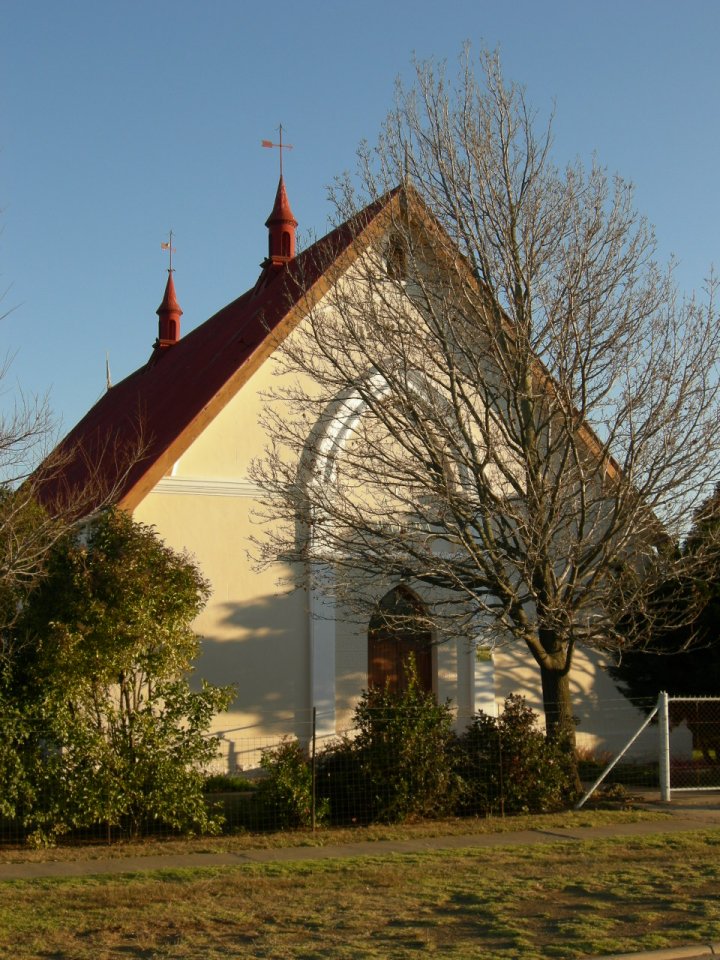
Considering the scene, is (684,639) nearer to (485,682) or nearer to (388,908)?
(485,682)

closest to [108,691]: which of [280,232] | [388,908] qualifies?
[388,908]

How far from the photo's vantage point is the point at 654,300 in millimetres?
13609

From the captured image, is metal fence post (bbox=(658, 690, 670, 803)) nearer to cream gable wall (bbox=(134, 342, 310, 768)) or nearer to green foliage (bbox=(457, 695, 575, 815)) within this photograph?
green foliage (bbox=(457, 695, 575, 815))

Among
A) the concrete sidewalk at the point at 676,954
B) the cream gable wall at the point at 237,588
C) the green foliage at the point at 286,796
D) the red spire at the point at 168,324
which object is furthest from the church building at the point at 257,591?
the red spire at the point at 168,324

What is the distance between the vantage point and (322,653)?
1648 cm

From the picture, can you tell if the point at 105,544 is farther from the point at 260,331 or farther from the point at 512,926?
the point at 512,926

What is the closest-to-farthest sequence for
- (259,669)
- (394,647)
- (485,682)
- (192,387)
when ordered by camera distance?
(259,669)
(485,682)
(394,647)
(192,387)

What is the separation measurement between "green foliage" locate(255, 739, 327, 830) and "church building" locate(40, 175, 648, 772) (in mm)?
2501

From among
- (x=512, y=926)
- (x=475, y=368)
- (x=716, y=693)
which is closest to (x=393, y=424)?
(x=475, y=368)

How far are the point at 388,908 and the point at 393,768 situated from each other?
4418 mm

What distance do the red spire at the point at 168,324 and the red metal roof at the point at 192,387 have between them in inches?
136

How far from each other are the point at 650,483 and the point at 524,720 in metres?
3.28

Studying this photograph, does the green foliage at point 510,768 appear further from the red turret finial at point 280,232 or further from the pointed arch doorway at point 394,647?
the red turret finial at point 280,232

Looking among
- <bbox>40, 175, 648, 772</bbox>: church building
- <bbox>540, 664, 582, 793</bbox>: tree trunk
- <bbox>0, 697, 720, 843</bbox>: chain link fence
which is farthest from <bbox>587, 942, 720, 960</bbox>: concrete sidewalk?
<bbox>40, 175, 648, 772</bbox>: church building
